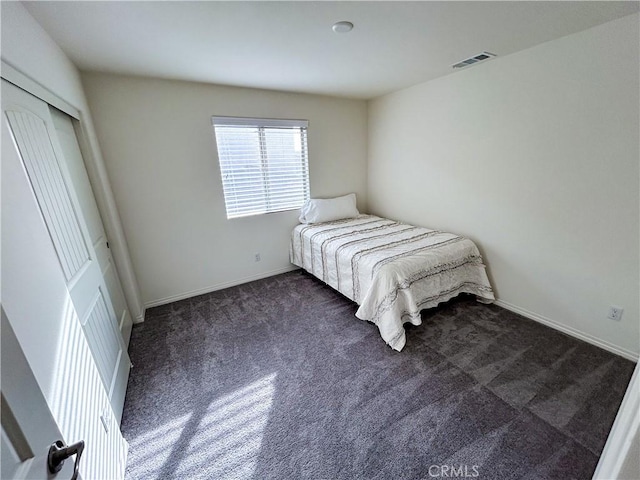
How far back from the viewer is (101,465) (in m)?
1.05

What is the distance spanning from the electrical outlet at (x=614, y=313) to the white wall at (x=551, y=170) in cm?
3

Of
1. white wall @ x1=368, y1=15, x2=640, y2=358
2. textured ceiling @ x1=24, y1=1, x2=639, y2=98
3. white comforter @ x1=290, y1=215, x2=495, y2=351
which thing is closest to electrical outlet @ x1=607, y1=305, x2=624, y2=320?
white wall @ x1=368, y1=15, x2=640, y2=358

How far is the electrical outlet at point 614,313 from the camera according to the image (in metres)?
1.93

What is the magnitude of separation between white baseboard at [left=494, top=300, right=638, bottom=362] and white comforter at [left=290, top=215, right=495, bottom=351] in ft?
0.65

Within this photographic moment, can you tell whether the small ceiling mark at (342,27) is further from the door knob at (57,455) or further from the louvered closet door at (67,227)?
the door knob at (57,455)

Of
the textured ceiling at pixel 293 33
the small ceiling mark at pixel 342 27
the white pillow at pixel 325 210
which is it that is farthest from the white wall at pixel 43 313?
the white pillow at pixel 325 210

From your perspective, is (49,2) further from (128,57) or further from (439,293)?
(439,293)

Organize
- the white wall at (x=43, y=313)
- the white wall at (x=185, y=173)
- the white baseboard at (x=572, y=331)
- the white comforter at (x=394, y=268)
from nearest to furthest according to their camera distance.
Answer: the white wall at (x=43, y=313) → the white baseboard at (x=572, y=331) → the white comforter at (x=394, y=268) → the white wall at (x=185, y=173)

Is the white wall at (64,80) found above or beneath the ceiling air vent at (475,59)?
beneath

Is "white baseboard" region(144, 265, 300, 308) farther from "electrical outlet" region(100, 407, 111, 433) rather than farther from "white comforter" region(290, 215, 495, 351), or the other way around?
"electrical outlet" region(100, 407, 111, 433)

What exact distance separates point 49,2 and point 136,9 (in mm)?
384

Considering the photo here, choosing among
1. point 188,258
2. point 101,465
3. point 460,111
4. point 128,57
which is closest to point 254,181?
point 188,258

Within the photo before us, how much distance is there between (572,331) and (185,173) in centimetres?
377

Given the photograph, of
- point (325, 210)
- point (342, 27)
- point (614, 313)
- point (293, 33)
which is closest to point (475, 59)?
point (342, 27)
